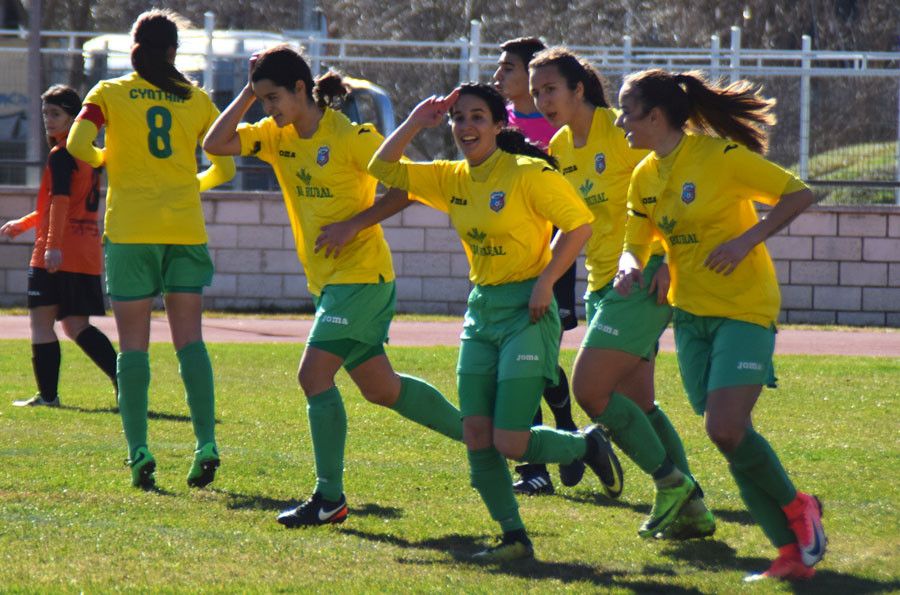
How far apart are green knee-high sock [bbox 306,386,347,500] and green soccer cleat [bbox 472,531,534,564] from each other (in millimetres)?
802

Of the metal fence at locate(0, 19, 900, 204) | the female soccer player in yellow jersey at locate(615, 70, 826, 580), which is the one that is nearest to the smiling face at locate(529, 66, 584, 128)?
the female soccer player in yellow jersey at locate(615, 70, 826, 580)

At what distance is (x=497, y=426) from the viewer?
545 centimetres

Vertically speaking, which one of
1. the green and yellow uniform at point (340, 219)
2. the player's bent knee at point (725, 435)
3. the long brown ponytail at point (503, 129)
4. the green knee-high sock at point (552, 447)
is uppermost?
the long brown ponytail at point (503, 129)

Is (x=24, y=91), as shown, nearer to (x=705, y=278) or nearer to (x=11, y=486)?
(x=11, y=486)

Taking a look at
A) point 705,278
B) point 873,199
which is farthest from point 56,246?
point 873,199

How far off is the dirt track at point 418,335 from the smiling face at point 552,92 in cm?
751

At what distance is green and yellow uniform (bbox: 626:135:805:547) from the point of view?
526 cm

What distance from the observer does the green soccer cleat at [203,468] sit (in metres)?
6.75

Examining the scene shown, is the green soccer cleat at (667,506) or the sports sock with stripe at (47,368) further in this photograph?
the sports sock with stripe at (47,368)

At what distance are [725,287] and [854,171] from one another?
471 inches

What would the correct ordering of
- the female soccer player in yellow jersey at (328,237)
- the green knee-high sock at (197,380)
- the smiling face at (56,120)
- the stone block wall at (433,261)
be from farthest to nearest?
the stone block wall at (433,261) < the smiling face at (56,120) < the green knee-high sock at (197,380) < the female soccer player in yellow jersey at (328,237)

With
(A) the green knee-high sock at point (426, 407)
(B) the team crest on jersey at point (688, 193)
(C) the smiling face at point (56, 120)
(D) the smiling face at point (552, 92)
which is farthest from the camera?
(C) the smiling face at point (56, 120)

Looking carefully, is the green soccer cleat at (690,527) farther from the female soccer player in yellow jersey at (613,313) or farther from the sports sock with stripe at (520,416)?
the sports sock with stripe at (520,416)

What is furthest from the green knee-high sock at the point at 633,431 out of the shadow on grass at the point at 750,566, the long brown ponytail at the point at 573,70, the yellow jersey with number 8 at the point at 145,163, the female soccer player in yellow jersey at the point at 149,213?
the yellow jersey with number 8 at the point at 145,163
